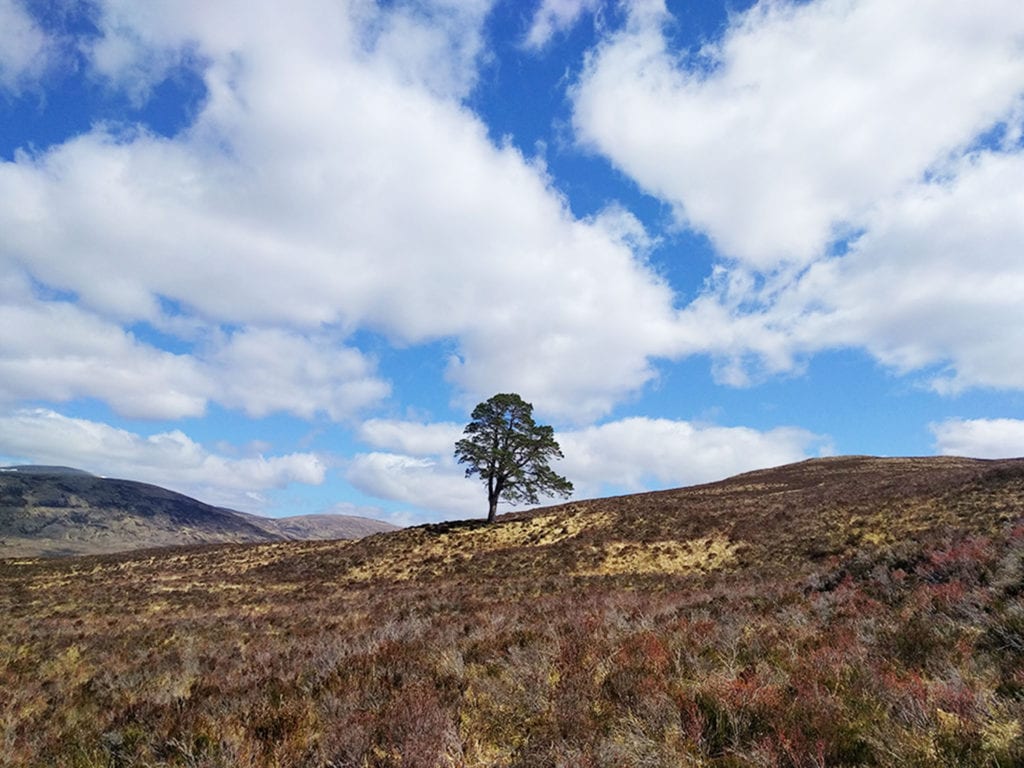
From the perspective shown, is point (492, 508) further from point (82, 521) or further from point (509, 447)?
point (82, 521)

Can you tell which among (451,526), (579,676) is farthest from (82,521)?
(579,676)

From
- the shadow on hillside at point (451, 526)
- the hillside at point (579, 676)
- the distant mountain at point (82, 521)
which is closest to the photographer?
the hillside at point (579, 676)

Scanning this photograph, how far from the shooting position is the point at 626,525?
35.1m

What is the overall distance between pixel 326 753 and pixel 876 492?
126 ft

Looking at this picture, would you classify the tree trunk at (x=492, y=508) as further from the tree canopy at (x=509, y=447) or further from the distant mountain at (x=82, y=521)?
the distant mountain at (x=82, y=521)

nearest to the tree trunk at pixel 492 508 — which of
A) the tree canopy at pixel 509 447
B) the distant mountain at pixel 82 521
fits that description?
the tree canopy at pixel 509 447

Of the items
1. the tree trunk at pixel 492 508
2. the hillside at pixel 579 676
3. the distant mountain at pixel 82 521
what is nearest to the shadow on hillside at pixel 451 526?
the tree trunk at pixel 492 508

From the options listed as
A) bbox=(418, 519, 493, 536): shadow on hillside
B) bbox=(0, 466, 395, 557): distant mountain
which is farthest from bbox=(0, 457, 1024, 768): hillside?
bbox=(0, 466, 395, 557): distant mountain

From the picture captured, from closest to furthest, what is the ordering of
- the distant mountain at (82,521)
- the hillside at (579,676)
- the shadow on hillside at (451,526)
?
1. the hillside at (579,676)
2. the shadow on hillside at (451,526)
3. the distant mountain at (82,521)

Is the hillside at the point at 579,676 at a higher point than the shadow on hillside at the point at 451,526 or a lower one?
lower

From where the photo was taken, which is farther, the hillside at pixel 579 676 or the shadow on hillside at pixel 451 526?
→ the shadow on hillside at pixel 451 526

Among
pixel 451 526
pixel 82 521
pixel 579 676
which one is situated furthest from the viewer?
pixel 82 521

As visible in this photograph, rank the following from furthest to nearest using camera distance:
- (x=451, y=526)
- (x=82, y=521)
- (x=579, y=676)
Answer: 1. (x=82, y=521)
2. (x=451, y=526)
3. (x=579, y=676)

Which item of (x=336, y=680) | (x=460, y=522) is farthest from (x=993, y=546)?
(x=460, y=522)
